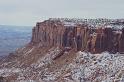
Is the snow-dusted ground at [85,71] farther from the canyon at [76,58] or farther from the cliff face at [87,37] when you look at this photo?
the cliff face at [87,37]

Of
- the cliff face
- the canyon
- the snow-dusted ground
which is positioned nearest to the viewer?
the snow-dusted ground

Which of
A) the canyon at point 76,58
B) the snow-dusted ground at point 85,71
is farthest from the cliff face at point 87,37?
the snow-dusted ground at point 85,71

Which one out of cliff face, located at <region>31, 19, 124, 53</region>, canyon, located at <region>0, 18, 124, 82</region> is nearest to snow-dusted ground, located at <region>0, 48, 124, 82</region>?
canyon, located at <region>0, 18, 124, 82</region>

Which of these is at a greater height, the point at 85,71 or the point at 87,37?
the point at 87,37

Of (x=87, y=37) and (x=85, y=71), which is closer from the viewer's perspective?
(x=85, y=71)

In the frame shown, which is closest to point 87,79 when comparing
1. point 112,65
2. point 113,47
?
point 112,65

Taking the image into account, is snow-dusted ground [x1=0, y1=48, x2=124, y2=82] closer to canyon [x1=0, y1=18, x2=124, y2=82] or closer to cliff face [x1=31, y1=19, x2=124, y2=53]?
canyon [x1=0, y1=18, x2=124, y2=82]

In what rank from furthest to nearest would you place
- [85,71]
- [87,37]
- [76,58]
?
[87,37] < [76,58] < [85,71]

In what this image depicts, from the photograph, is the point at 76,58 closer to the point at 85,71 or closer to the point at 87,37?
the point at 87,37

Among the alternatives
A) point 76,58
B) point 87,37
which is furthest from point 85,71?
point 87,37

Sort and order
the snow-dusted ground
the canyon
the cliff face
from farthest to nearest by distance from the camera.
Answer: the cliff face
the canyon
the snow-dusted ground
